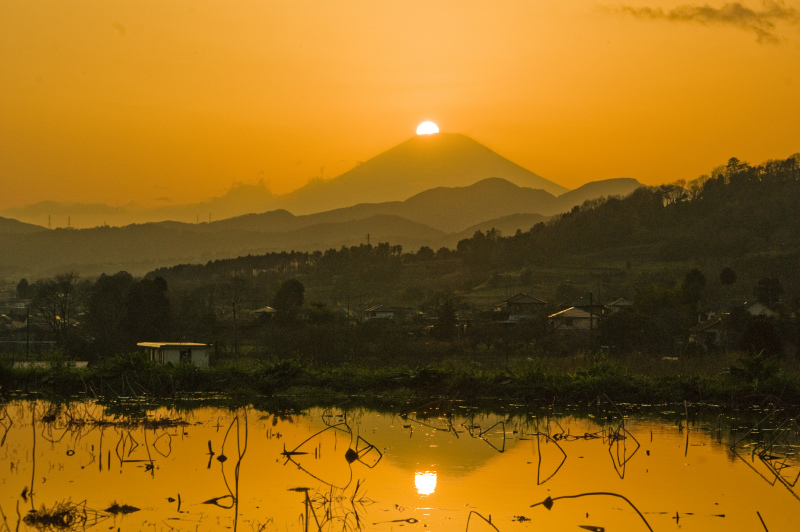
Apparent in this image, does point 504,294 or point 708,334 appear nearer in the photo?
point 708,334

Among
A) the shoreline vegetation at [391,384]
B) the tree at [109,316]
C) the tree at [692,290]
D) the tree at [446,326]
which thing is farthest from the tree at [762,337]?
the tree at [109,316]

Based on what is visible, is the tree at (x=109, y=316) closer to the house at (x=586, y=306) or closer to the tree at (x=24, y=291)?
the house at (x=586, y=306)

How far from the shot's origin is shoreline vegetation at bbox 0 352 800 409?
22188 millimetres

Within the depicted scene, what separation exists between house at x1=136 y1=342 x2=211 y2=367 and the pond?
9.44 m

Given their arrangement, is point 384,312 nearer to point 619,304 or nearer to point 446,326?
point 619,304

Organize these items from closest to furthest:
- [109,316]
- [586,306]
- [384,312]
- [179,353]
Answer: [179,353]
[109,316]
[586,306]
[384,312]

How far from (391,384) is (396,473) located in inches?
427

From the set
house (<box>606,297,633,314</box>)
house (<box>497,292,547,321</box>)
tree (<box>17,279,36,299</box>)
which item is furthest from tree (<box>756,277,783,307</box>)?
tree (<box>17,279,36,299</box>)

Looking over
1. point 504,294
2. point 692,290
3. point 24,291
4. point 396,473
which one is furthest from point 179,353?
point 24,291

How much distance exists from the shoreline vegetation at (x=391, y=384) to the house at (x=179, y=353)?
455cm

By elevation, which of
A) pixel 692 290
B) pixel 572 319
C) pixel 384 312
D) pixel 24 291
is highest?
pixel 24 291

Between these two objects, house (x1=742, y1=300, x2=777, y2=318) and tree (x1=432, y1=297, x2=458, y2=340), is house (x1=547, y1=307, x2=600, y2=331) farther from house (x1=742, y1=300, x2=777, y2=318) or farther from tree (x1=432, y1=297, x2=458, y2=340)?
house (x1=742, y1=300, x2=777, y2=318)

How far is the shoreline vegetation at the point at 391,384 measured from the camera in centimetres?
2219

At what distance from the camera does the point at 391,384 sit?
24.1 m
